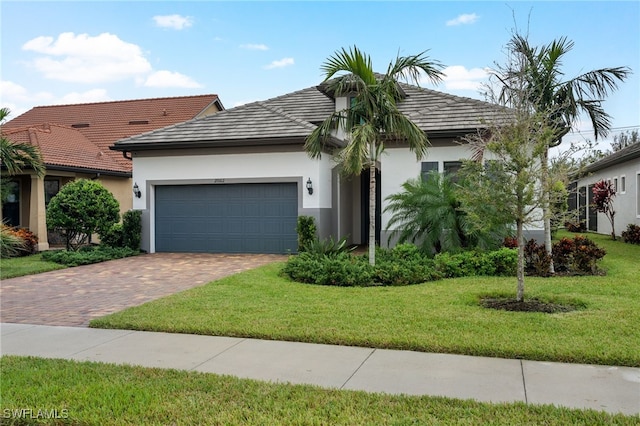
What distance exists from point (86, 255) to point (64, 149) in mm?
7263

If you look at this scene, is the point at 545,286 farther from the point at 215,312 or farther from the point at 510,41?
the point at 215,312

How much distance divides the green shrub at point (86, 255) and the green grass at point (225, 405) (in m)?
9.38

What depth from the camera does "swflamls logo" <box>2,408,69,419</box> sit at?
3.99 m

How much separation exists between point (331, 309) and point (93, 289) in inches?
203

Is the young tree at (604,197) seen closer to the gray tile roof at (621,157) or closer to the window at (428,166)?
the gray tile roof at (621,157)

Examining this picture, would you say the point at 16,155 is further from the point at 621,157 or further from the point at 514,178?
the point at 621,157

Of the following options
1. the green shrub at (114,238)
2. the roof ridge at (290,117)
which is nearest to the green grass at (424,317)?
the roof ridge at (290,117)

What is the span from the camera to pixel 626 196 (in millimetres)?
19594

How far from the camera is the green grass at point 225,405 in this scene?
386 cm

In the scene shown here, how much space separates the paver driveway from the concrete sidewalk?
128 centimetres

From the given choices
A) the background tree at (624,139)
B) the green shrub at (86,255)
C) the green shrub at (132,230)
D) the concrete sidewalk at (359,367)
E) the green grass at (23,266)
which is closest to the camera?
the concrete sidewalk at (359,367)

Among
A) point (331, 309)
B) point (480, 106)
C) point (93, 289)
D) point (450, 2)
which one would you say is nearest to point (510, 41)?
point (450, 2)

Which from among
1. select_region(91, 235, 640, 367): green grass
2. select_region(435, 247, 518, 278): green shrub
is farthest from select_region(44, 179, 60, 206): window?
select_region(435, 247, 518, 278): green shrub

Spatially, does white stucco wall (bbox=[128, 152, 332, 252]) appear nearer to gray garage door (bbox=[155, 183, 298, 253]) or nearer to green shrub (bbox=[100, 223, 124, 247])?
gray garage door (bbox=[155, 183, 298, 253])
